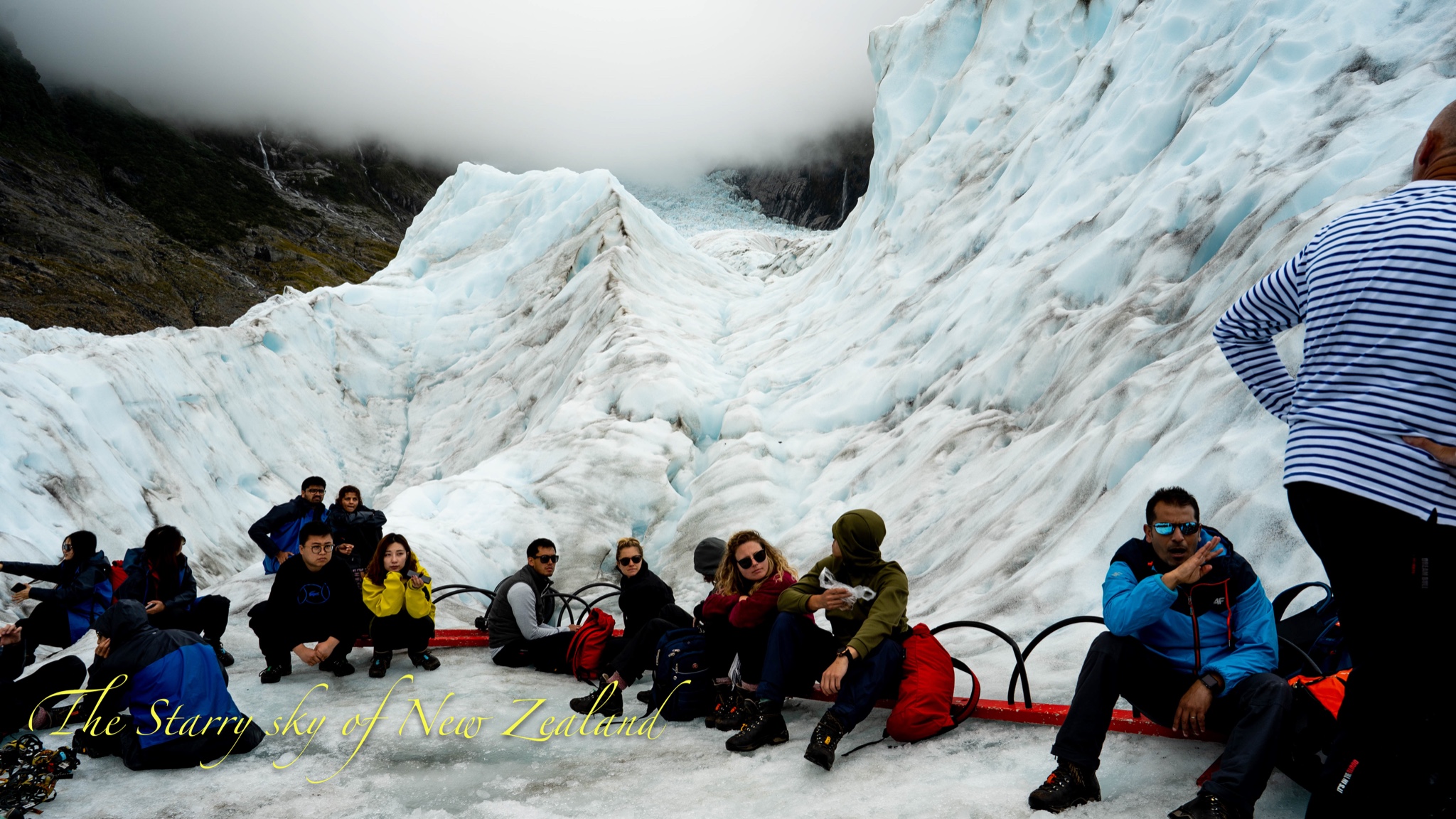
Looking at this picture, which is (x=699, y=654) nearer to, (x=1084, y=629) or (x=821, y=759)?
(x=821, y=759)

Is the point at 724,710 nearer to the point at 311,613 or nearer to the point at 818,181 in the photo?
the point at 311,613

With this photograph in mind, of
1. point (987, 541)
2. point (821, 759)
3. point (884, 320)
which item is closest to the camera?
point (821, 759)

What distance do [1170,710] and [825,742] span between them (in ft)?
4.68

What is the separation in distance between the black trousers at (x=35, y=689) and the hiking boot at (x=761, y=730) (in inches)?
150

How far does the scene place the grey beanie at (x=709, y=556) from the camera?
19.1ft

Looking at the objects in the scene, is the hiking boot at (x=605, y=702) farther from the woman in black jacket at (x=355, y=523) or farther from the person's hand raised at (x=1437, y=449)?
the person's hand raised at (x=1437, y=449)

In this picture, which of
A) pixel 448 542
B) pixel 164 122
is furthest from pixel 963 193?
pixel 164 122

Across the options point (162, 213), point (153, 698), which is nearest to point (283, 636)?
point (153, 698)

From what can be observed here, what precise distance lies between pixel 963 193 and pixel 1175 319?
690 centimetres

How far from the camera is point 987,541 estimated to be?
6750 millimetres

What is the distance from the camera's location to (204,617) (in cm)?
586

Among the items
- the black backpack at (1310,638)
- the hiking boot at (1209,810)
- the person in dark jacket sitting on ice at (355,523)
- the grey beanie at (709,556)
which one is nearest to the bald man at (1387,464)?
the hiking boot at (1209,810)

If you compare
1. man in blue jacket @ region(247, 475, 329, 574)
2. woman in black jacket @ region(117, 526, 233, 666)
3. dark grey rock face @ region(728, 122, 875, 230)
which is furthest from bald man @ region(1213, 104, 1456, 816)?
dark grey rock face @ region(728, 122, 875, 230)

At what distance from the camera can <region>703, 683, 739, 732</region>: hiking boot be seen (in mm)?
4562
